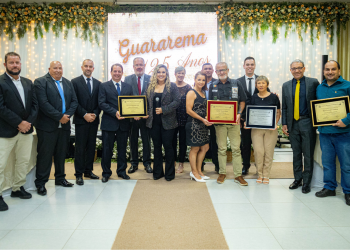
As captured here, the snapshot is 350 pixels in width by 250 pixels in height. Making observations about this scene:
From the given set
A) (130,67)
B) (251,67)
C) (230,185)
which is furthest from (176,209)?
(130,67)

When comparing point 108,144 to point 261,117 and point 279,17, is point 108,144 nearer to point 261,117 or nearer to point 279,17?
point 261,117

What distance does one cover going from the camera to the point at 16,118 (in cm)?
293

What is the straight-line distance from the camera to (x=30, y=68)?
7.12 m

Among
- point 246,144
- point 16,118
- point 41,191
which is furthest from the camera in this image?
point 246,144

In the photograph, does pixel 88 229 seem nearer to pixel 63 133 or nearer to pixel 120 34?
pixel 63 133

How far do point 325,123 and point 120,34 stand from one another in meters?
5.37

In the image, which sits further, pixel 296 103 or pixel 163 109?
pixel 163 109

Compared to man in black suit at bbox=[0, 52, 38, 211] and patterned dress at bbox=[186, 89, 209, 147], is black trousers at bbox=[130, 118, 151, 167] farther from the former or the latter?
man in black suit at bbox=[0, 52, 38, 211]

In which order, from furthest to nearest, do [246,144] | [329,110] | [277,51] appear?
[277,51] < [246,144] < [329,110]

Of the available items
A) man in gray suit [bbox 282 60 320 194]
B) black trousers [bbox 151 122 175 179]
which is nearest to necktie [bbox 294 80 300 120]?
man in gray suit [bbox 282 60 320 194]

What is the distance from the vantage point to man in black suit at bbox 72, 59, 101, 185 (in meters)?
3.82

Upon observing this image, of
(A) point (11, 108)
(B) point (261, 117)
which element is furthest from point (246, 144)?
(A) point (11, 108)

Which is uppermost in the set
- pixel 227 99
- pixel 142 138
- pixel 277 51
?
pixel 277 51

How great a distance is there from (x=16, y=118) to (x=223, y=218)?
2340 mm
